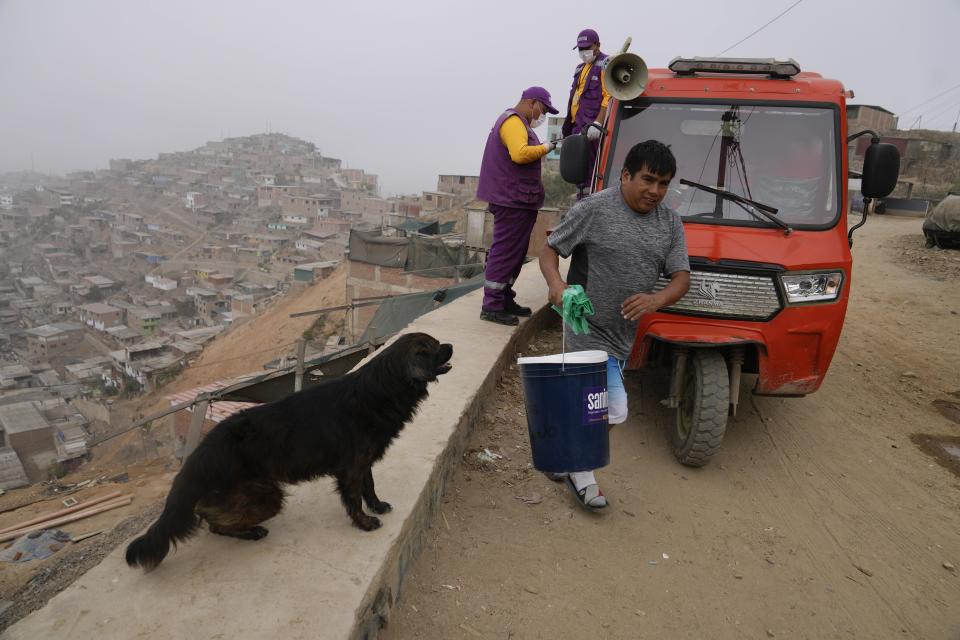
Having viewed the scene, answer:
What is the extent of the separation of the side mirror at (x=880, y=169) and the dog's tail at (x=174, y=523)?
414 centimetres

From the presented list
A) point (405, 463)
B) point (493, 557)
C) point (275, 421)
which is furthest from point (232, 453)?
point (493, 557)

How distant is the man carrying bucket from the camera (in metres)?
2.62

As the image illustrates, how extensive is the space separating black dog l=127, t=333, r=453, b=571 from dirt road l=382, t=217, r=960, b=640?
64cm

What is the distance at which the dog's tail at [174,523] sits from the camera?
1913 mm

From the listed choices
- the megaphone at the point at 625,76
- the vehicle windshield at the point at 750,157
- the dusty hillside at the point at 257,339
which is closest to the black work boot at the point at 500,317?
the vehicle windshield at the point at 750,157

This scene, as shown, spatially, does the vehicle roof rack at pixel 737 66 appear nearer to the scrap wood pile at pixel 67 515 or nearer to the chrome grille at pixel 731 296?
the chrome grille at pixel 731 296

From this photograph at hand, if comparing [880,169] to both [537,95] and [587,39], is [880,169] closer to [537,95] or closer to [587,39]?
[537,95]

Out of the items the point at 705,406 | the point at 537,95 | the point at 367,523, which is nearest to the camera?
the point at 367,523

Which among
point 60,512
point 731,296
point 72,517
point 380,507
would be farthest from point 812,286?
point 60,512

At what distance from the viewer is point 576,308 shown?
2605 mm

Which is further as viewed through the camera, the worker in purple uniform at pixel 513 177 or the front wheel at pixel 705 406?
the worker in purple uniform at pixel 513 177

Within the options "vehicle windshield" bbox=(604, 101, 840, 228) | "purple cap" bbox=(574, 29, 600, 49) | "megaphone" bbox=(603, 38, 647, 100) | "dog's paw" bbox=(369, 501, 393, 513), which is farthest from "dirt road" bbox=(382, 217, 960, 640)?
"purple cap" bbox=(574, 29, 600, 49)

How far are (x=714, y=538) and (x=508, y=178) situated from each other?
10.4 ft

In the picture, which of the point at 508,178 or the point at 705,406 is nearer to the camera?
the point at 705,406
